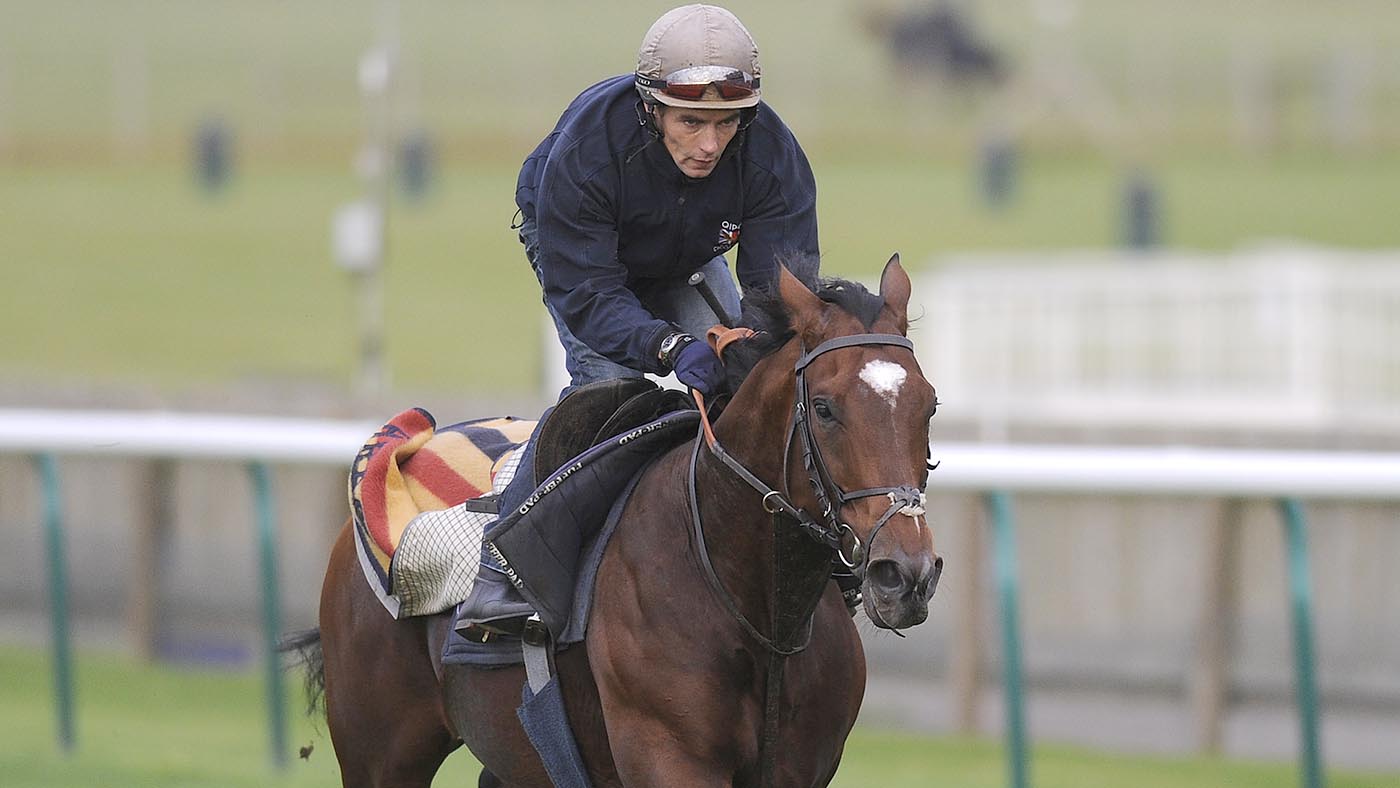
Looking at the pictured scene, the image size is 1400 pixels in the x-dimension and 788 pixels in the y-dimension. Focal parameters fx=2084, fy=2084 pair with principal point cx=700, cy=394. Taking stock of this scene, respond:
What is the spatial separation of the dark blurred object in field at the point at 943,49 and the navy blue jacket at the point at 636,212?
36.8m

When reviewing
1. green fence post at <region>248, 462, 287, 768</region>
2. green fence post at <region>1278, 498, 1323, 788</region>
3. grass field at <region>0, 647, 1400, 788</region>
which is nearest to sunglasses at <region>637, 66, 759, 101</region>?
green fence post at <region>1278, 498, 1323, 788</region>

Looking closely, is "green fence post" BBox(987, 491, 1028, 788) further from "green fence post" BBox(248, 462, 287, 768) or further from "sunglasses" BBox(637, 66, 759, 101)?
"sunglasses" BBox(637, 66, 759, 101)

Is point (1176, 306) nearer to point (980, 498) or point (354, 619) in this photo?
point (980, 498)

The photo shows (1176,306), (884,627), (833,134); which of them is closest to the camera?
(884,627)

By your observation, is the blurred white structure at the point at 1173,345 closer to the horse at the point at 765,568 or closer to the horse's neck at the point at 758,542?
the horse at the point at 765,568

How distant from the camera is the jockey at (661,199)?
4.11 metres

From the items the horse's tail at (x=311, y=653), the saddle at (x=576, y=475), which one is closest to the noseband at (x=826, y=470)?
the saddle at (x=576, y=475)

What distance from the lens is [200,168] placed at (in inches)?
1264

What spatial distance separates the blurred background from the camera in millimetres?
7348

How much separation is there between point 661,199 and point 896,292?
72cm

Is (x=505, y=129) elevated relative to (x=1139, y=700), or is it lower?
elevated

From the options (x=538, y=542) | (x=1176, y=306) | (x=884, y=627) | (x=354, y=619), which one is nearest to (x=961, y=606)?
(x=354, y=619)

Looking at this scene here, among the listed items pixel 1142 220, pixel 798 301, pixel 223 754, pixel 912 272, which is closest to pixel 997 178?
pixel 1142 220

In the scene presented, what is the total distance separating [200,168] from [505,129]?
7.32m
